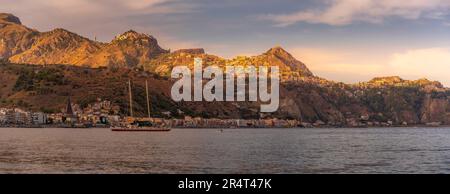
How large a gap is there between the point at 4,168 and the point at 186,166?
52.5 feet

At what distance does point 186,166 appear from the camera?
53.2m
